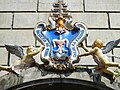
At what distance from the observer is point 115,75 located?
6781mm

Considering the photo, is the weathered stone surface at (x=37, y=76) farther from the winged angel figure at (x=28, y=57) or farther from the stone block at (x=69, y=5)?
the stone block at (x=69, y=5)

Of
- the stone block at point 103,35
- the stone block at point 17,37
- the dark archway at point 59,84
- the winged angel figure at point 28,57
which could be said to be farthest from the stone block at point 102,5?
the dark archway at point 59,84

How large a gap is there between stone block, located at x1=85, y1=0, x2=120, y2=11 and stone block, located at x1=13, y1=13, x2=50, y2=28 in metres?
0.97

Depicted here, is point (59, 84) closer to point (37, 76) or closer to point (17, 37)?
point (37, 76)

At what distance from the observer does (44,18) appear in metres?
8.45

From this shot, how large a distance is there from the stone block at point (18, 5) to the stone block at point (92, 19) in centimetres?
92

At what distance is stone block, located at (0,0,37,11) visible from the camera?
8.62 meters

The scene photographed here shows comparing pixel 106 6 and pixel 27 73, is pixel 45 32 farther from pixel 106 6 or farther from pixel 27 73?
pixel 106 6

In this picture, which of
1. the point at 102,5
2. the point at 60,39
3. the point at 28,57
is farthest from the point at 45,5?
the point at 28,57

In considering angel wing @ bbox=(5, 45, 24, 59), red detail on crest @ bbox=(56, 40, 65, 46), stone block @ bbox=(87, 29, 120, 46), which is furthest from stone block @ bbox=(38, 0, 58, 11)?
angel wing @ bbox=(5, 45, 24, 59)

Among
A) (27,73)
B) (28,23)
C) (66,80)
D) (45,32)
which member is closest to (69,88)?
(66,80)

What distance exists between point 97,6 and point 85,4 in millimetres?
269

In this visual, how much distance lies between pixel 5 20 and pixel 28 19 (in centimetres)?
50

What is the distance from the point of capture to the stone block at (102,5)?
8602 mm
